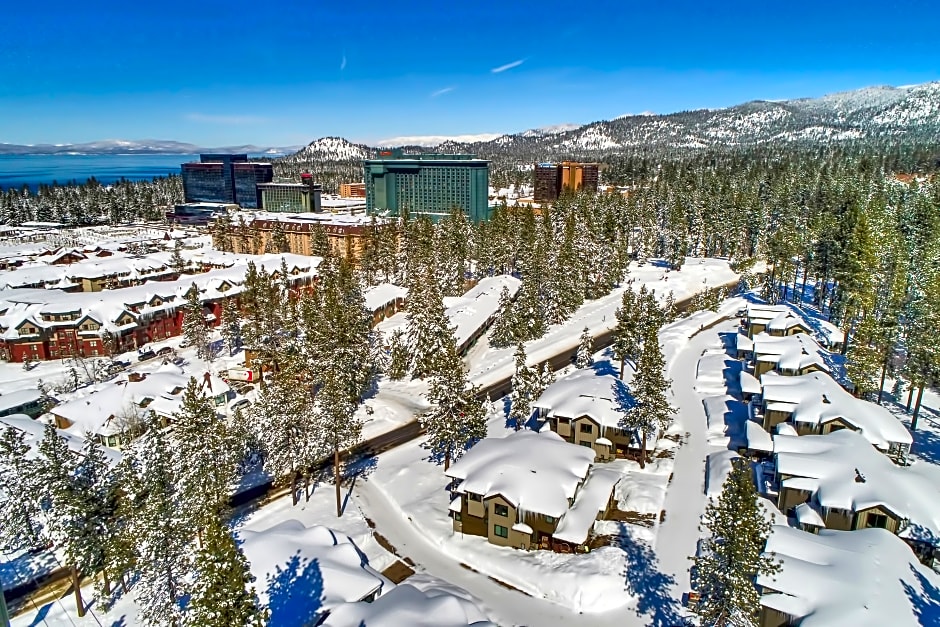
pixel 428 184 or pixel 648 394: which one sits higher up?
pixel 428 184

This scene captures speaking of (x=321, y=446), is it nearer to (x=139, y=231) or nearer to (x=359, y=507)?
(x=359, y=507)

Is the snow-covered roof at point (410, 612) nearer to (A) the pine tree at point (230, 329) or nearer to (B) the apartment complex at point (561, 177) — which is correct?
(A) the pine tree at point (230, 329)

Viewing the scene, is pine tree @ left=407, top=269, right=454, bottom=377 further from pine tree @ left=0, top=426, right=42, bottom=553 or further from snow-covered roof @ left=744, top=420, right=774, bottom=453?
pine tree @ left=0, top=426, right=42, bottom=553

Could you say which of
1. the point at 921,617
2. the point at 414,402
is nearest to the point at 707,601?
the point at 921,617

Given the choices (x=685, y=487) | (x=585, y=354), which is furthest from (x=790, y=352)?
(x=685, y=487)

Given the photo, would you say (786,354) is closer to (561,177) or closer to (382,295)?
(382,295)

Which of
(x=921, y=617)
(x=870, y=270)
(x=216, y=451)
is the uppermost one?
(x=870, y=270)
